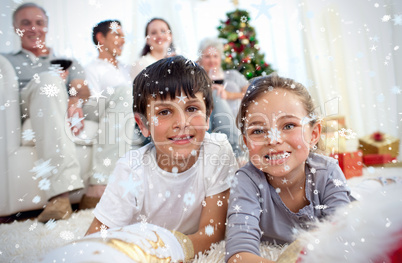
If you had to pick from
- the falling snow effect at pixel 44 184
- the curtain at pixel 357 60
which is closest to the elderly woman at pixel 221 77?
the curtain at pixel 357 60

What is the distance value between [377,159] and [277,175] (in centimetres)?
15

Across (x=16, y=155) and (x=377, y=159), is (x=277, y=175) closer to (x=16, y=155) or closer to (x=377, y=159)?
(x=377, y=159)

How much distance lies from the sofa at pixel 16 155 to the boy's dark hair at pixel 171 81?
0.33 ft

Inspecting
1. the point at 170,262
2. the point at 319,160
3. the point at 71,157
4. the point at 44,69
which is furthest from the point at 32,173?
the point at 319,160

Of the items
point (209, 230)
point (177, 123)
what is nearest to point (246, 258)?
point (209, 230)

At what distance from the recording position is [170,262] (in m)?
0.46

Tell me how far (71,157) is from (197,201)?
0.25 meters

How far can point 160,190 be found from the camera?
2.02 feet

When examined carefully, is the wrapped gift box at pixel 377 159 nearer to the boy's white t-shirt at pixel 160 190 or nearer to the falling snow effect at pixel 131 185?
the boy's white t-shirt at pixel 160 190

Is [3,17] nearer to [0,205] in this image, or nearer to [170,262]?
[0,205]

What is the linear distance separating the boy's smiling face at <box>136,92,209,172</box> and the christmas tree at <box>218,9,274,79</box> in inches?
3.3

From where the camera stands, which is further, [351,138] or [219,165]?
[219,165]

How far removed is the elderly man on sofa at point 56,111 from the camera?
0.49 m

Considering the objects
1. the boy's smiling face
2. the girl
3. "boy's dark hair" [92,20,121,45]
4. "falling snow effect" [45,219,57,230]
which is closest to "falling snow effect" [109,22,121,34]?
"boy's dark hair" [92,20,121,45]
